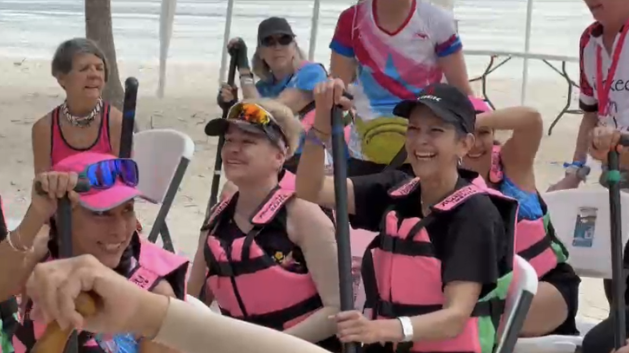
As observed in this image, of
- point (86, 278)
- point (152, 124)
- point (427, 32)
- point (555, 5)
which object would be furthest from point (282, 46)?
point (555, 5)

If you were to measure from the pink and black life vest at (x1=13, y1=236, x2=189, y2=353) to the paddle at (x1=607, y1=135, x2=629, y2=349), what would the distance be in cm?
120

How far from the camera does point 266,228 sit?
9.45 ft

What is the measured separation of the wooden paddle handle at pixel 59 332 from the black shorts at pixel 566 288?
2.24 meters

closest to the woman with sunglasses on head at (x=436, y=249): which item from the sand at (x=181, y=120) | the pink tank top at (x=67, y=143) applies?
the pink tank top at (x=67, y=143)

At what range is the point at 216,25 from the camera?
14.1 m

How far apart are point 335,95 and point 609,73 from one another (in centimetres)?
110

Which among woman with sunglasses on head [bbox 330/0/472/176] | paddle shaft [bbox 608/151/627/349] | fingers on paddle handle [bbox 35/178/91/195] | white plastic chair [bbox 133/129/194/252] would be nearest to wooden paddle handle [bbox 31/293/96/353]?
fingers on paddle handle [bbox 35/178/91/195]

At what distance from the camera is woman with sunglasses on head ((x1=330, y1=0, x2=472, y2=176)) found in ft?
12.0

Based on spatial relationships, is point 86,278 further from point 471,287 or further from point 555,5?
point 555,5

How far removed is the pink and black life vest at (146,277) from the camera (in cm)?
229

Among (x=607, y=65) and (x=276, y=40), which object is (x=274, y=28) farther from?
(x=607, y=65)

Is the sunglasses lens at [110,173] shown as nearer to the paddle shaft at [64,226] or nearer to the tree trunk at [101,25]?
the paddle shaft at [64,226]

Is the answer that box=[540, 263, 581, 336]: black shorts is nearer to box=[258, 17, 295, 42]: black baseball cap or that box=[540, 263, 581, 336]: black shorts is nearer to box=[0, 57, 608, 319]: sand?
box=[0, 57, 608, 319]: sand

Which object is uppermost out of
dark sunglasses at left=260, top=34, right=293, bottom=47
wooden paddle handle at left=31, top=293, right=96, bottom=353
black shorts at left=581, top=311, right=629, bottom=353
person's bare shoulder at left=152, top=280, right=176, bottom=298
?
wooden paddle handle at left=31, top=293, right=96, bottom=353
